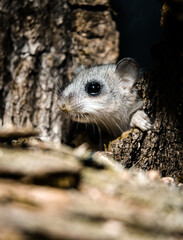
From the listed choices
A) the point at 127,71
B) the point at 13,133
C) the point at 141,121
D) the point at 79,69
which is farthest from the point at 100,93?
the point at 13,133

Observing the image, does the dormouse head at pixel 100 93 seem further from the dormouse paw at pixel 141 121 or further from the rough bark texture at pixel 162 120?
the rough bark texture at pixel 162 120

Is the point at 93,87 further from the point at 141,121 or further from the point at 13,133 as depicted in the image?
the point at 13,133

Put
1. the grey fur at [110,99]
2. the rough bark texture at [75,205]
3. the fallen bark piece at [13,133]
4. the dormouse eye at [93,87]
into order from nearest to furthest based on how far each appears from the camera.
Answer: the rough bark texture at [75,205]
the fallen bark piece at [13,133]
the grey fur at [110,99]
the dormouse eye at [93,87]

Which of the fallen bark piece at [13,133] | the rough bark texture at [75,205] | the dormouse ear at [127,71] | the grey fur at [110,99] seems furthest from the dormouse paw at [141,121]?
the rough bark texture at [75,205]

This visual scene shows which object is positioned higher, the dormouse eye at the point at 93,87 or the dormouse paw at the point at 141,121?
the dormouse eye at the point at 93,87

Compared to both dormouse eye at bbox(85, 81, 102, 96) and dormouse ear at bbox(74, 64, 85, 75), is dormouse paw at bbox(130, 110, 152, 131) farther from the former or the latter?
dormouse ear at bbox(74, 64, 85, 75)

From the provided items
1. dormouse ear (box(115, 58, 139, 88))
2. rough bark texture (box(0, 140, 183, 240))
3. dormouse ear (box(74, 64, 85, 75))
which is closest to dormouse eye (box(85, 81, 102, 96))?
dormouse ear (box(115, 58, 139, 88))

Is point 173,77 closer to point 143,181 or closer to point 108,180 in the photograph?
point 143,181

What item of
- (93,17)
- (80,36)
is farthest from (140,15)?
(80,36)
